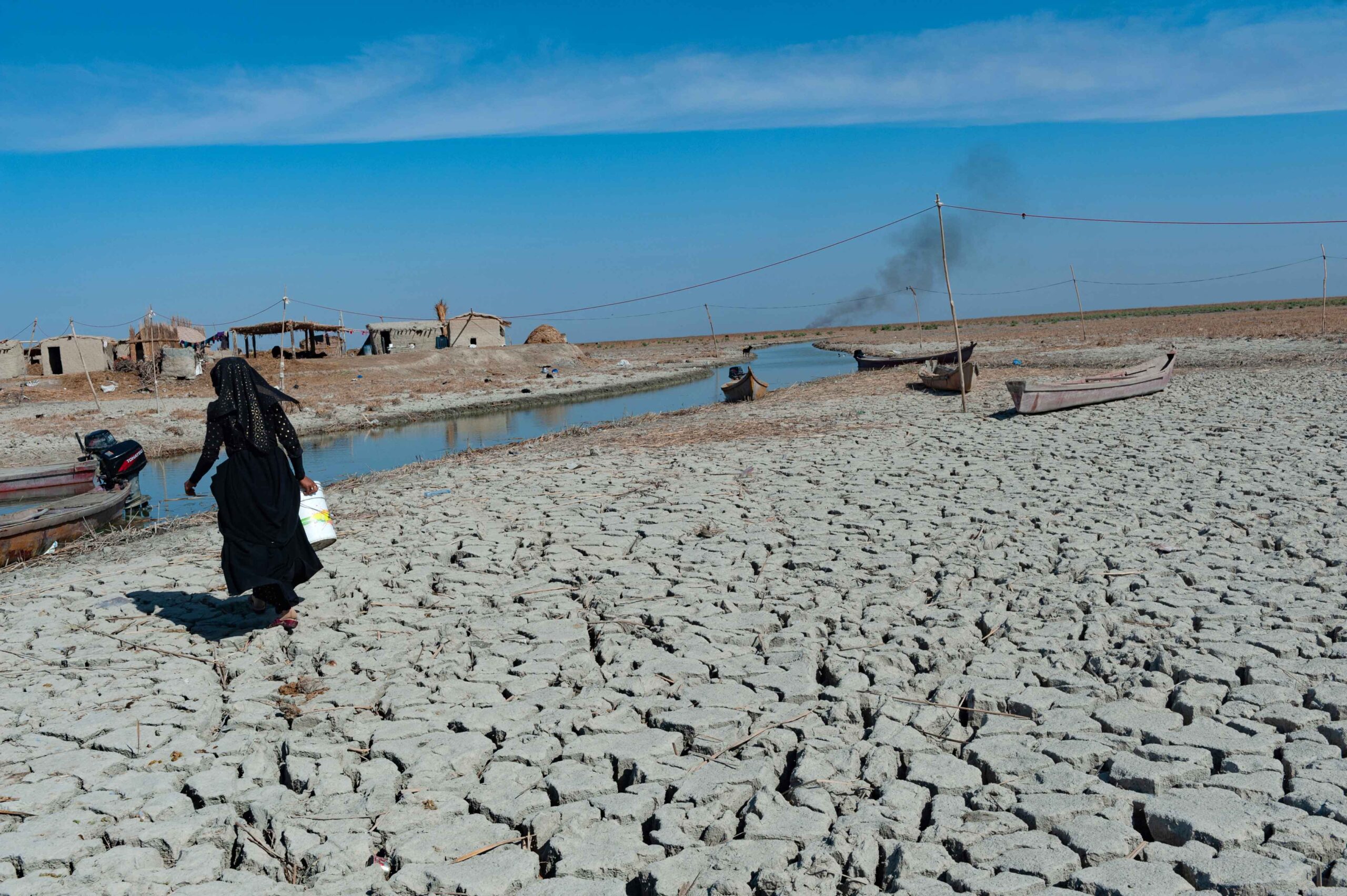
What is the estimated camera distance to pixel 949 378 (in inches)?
714

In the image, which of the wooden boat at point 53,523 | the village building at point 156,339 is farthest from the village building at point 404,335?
the wooden boat at point 53,523

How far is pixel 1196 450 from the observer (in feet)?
32.1

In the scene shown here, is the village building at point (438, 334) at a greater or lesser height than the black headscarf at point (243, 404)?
greater

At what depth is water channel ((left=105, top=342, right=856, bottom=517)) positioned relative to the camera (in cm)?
1678

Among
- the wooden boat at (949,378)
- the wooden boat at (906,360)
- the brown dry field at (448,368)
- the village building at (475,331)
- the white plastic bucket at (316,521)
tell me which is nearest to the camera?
the white plastic bucket at (316,521)

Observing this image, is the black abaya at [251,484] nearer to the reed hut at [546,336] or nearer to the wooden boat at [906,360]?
the wooden boat at [906,360]

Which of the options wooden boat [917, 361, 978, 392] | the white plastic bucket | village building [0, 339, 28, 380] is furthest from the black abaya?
village building [0, 339, 28, 380]

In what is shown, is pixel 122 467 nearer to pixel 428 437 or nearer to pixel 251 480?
pixel 251 480

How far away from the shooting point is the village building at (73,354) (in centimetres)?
3547

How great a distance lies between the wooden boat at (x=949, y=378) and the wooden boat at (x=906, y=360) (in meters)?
5.22

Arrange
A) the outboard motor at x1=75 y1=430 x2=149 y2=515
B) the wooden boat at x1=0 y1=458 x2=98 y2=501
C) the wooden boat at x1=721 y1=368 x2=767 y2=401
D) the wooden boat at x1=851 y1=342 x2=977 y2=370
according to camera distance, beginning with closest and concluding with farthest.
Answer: the outboard motor at x1=75 y1=430 x2=149 y2=515
the wooden boat at x1=0 y1=458 x2=98 y2=501
the wooden boat at x1=721 y1=368 x2=767 y2=401
the wooden boat at x1=851 y1=342 x2=977 y2=370

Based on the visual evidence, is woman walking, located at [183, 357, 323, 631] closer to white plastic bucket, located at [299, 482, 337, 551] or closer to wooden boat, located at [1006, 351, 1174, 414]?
white plastic bucket, located at [299, 482, 337, 551]

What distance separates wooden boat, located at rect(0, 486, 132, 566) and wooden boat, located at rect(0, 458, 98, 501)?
204 cm

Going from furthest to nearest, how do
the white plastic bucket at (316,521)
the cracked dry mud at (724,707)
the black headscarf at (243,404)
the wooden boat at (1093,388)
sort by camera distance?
1. the wooden boat at (1093,388)
2. the white plastic bucket at (316,521)
3. the black headscarf at (243,404)
4. the cracked dry mud at (724,707)
